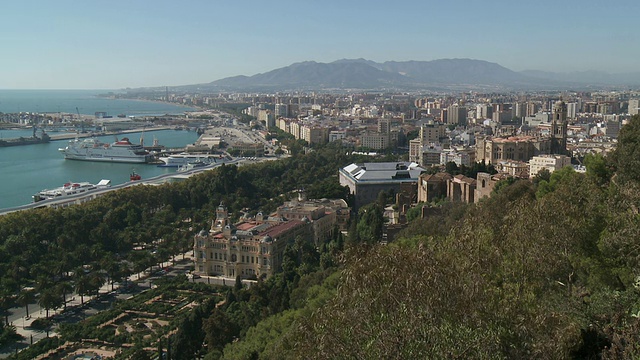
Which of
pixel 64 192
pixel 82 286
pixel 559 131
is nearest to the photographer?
pixel 82 286

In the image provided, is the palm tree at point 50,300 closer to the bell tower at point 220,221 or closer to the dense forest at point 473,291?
the dense forest at point 473,291

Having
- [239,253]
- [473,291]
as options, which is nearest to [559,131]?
[239,253]

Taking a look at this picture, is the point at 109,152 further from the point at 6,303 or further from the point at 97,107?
the point at 97,107

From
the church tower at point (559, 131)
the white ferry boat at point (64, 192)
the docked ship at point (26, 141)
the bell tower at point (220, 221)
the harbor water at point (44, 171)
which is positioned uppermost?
the church tower at point (559, 131)

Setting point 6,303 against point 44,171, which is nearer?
point 6,303

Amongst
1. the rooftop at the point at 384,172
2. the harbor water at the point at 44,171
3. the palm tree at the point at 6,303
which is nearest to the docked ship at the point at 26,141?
the harbor water at the point at 44,171

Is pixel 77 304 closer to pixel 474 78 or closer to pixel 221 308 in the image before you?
pixel 221 308

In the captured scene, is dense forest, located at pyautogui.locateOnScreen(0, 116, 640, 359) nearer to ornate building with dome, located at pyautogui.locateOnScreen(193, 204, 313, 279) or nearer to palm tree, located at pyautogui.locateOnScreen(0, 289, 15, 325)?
palm tree, located at pyautogui.locateOnScreen(0, 289, 15, 325)
